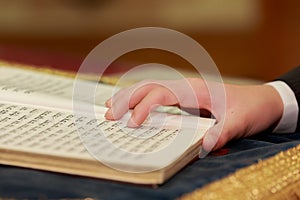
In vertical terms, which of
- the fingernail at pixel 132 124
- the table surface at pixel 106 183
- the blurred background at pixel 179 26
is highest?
the fingernail at pixel 132 124

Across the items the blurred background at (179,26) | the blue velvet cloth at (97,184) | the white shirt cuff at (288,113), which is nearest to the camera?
the blue velvet cloth at (97,184)

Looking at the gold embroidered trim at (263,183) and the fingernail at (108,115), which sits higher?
the fingernail at (108,115)

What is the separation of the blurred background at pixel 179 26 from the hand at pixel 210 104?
1.51 metres

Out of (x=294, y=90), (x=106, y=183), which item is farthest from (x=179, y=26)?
(x=106, y=183)

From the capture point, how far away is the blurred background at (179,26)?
8.00ft

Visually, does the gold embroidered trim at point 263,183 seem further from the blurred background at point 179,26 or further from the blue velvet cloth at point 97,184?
the blurred background at point 179,26

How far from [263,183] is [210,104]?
0.55ft

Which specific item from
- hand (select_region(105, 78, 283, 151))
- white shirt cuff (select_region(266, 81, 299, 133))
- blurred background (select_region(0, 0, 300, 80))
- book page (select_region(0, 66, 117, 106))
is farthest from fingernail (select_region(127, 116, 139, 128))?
blurred background (select_region(0, 0, 300, 80))

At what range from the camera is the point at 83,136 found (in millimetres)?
667

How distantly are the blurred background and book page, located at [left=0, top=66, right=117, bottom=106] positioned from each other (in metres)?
1.40

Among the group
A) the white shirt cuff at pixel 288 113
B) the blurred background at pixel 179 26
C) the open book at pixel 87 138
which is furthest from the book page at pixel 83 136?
the blurred background at pixel 179 26

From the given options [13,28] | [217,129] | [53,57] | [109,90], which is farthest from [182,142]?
[13,28]

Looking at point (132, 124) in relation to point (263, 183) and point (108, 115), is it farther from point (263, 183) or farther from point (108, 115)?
point (263, 183)

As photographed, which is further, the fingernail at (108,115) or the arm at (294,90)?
the arm at (294,90)
